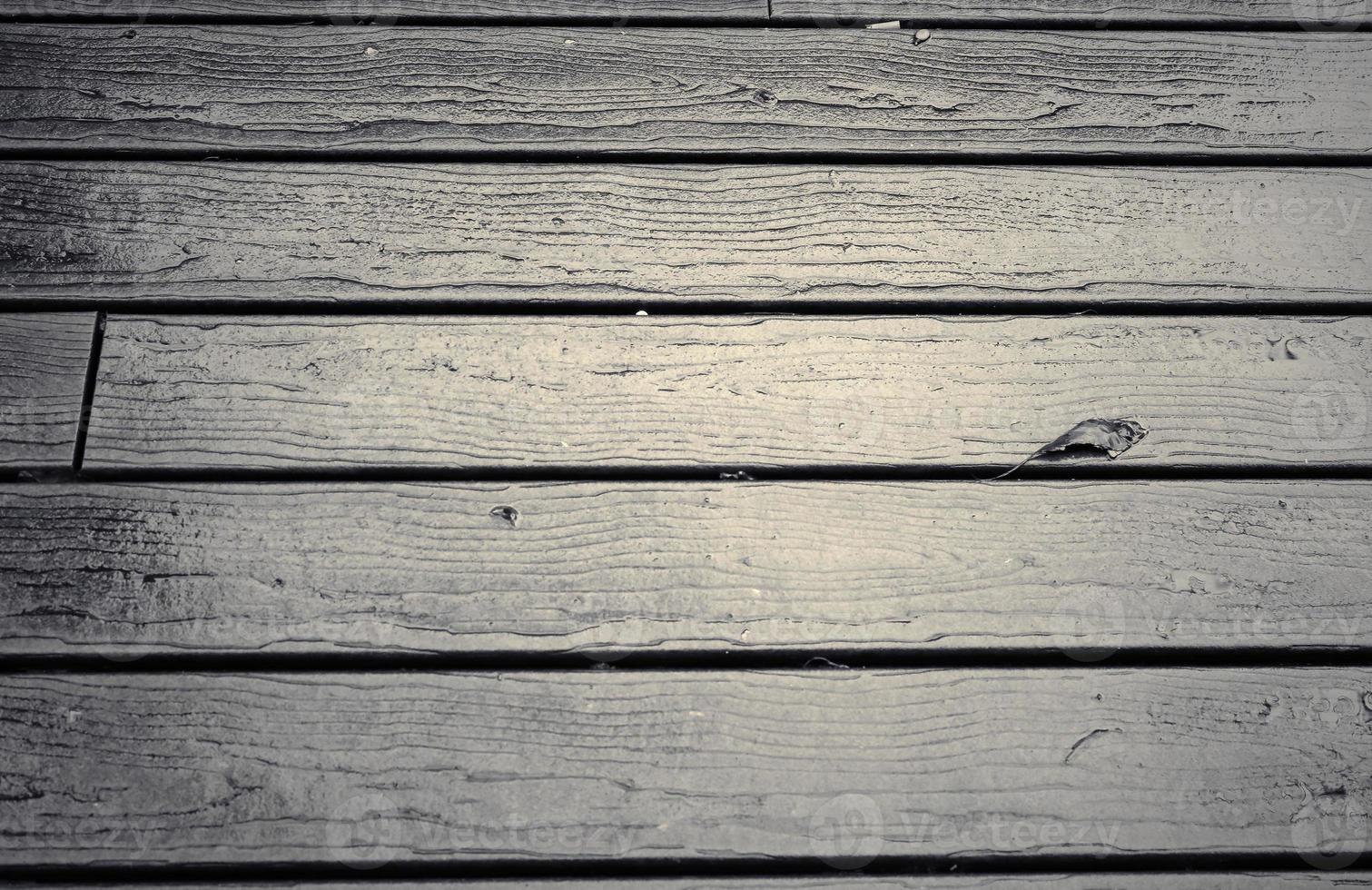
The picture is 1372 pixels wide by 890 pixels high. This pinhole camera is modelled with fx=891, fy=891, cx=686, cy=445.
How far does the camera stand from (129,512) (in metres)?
0.78

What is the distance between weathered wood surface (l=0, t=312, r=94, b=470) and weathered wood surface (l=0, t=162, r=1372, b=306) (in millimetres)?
34

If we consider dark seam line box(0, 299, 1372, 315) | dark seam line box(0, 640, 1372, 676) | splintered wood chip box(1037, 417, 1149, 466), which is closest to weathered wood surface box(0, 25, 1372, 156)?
dark seam line box(0, 299, 1372, 315)

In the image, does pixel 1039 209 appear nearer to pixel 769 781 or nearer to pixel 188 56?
pixel 769 781

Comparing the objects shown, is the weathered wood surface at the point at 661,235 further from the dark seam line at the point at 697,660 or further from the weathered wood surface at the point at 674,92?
the dark seam line at the point at 697,660

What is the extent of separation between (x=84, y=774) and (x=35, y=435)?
0.30 metres

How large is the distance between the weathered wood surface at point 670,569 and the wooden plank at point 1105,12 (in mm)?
527

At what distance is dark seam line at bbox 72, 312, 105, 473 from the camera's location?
2.62ft

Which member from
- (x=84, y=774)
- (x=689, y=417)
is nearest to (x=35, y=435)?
(x=84, y=774)

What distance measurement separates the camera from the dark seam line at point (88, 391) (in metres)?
0.80

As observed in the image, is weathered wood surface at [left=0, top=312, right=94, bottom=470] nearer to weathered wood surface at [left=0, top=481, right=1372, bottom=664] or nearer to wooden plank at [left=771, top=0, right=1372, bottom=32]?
weathered wood surface at [left=0, top=481, right=1372, bottom=664]

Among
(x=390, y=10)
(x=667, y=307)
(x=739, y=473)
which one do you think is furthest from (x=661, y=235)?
(x=390, y=10)

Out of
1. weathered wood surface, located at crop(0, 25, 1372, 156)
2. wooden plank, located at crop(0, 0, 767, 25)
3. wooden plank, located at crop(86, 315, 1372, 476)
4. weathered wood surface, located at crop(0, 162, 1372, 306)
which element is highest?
wooden plank, located at crop(0, 0, 767, 25)

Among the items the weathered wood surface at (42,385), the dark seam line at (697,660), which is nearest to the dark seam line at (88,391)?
the weathered wood surface at (42,385)

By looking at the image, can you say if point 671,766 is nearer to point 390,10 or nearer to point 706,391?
point 706,391
